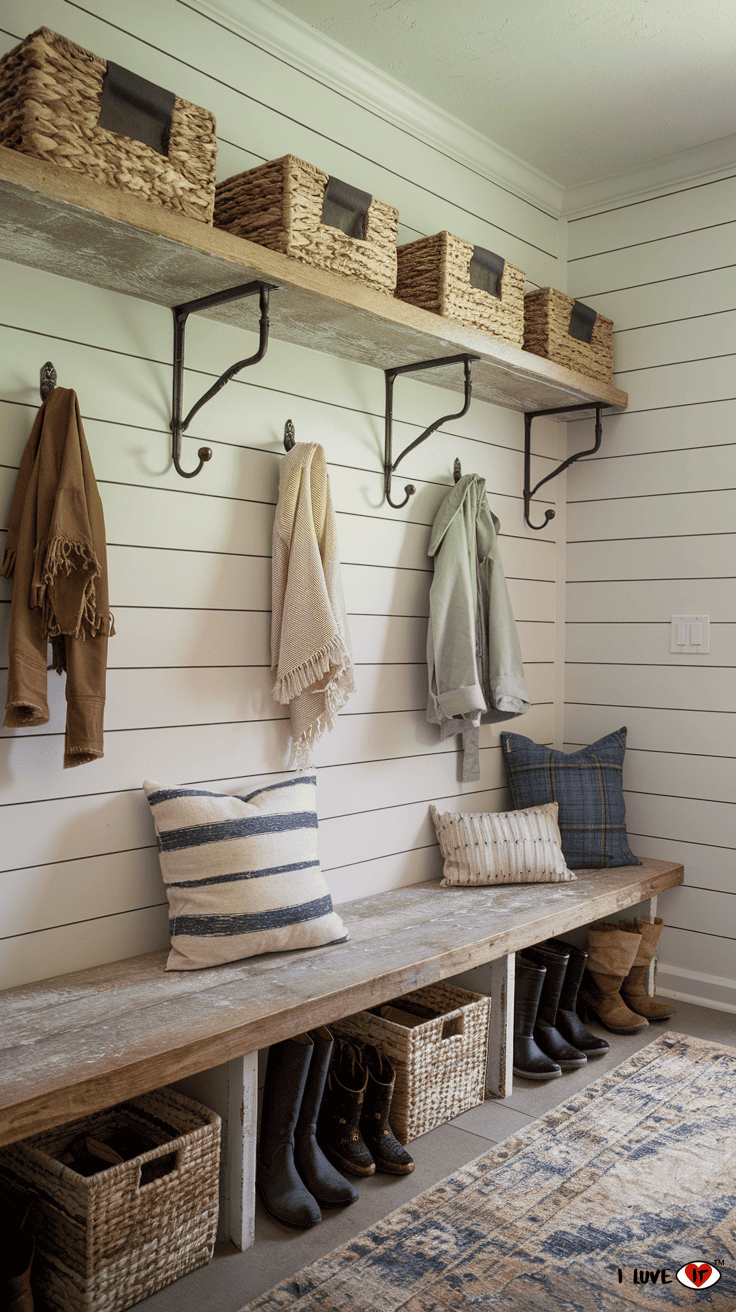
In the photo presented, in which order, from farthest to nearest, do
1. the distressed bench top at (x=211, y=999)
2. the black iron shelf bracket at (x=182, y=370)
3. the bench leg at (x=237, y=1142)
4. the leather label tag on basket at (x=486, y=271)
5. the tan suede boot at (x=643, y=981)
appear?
the tan suede boot at (x=643, y=981) < the leather label tag on basket at (x=486, y=271) < the black iron shelf bracket at (x=182, y=370) < the bench leg at (x=237, y=1142) < the distressed bench top at (x=211, y=999)

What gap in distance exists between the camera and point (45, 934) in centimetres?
192

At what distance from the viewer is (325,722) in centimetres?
237

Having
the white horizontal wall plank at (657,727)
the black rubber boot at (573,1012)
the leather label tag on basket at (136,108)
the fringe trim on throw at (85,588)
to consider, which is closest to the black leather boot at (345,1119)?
the black rubber boot at (573,1012)

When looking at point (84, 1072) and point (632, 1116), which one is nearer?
point (84, 1072)

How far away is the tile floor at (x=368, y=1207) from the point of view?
1679mm

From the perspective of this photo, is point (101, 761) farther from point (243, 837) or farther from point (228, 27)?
point (228, 27)

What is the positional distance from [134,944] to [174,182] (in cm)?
152

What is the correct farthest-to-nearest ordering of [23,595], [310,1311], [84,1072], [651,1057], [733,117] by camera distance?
[733,117], [651,1057], [23,595], [310,1311], [84,1072]

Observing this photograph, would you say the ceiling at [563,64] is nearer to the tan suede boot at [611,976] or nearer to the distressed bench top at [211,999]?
the distressed bench top at [211,999]

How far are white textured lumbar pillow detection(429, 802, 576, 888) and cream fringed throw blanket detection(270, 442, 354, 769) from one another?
2.14 ft

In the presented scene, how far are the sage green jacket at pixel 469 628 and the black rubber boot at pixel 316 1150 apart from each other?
39.4 inches

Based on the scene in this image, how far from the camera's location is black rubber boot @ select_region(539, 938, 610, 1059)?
2662 millimetres

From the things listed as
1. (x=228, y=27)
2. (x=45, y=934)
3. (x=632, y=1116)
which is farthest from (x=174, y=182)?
(x=632, y=1116)

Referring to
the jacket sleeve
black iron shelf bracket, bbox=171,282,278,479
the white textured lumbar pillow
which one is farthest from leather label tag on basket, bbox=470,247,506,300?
the white textured lumbar pillow
